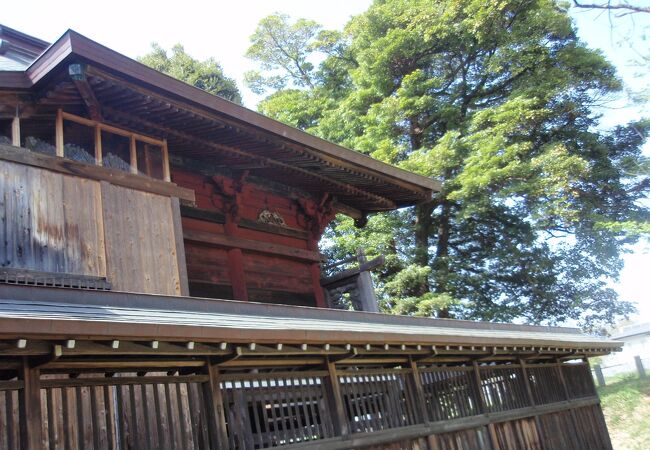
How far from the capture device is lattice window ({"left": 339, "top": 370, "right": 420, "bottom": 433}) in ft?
22.6

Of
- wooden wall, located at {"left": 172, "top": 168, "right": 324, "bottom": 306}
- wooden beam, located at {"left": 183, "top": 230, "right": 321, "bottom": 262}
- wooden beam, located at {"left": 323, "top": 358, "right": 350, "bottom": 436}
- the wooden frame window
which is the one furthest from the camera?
wooden wall, located at {"left": 172, "top": 168, "right": 324, "bottom": 306}

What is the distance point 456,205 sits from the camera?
21.4 meters

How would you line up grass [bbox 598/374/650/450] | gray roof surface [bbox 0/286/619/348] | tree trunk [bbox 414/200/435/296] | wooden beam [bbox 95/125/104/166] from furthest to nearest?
tree trunk [bbox 414/200/435/296]
grass [bbox 598/374/650/450]
wooden beam [bbox 95/125/104/166]
gray roof surface [bbox 0/286/619/348]

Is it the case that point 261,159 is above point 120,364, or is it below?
above

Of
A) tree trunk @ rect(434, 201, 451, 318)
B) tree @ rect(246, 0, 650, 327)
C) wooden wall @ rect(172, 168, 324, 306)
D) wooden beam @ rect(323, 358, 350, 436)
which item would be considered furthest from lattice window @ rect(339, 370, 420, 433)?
tree trunk @ rect(434, 201, 451, 318)

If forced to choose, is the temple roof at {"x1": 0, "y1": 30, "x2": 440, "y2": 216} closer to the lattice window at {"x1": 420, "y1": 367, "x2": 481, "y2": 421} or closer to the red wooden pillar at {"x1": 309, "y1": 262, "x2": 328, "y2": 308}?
the red wooden pillar at {"x1": 309, "y1": 262, "x2": 328, "y2": 308}

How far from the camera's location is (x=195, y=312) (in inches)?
235

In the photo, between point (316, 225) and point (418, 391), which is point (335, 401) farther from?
point (316, 225)

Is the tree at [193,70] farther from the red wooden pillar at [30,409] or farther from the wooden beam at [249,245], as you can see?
the red wooden pillar at [30,409]

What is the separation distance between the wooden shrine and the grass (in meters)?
6.48

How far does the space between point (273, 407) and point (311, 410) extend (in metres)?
0.54

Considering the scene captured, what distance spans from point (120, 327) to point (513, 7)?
64.1ft

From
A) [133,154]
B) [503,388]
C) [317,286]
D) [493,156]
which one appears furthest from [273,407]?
[493,156]

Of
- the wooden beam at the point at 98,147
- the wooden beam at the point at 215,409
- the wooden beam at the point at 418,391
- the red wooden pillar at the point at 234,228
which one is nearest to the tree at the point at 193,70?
the red wooden pillar at the point at 234,228
